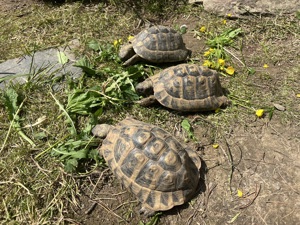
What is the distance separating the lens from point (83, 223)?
2781 millimetres

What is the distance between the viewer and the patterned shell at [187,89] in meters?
3.49

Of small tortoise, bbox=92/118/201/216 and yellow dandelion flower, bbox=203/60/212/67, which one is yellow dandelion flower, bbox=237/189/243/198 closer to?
small tortoise, bbox=92/118/201/216

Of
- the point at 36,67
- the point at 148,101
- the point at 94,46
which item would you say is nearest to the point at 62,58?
the point at 36,67

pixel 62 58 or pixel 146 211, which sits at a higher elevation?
pixel 62 58

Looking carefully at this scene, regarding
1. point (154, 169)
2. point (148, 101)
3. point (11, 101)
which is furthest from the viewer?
point (148, 101)

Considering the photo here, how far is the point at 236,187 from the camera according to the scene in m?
3.04

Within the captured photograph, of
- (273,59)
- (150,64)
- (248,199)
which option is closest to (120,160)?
(248,199)

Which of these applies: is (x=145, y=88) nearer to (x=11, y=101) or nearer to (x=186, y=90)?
(x=186, y=90)

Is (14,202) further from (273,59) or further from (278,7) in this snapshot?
(278,7)

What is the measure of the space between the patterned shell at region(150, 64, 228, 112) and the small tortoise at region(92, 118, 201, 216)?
709 millimetres

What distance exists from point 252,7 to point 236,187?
3.52 meters

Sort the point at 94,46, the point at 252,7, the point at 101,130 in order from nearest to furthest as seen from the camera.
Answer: the point at 101,130 → the point at 94,46 → the point at 252,7

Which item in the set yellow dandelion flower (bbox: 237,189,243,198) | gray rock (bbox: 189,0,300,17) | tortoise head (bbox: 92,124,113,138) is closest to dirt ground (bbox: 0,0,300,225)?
yellow dandelion flower (bbox: 237,189,243,198)

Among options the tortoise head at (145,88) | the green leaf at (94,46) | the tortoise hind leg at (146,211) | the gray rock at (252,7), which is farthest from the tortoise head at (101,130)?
the gray rock at (252,7)
